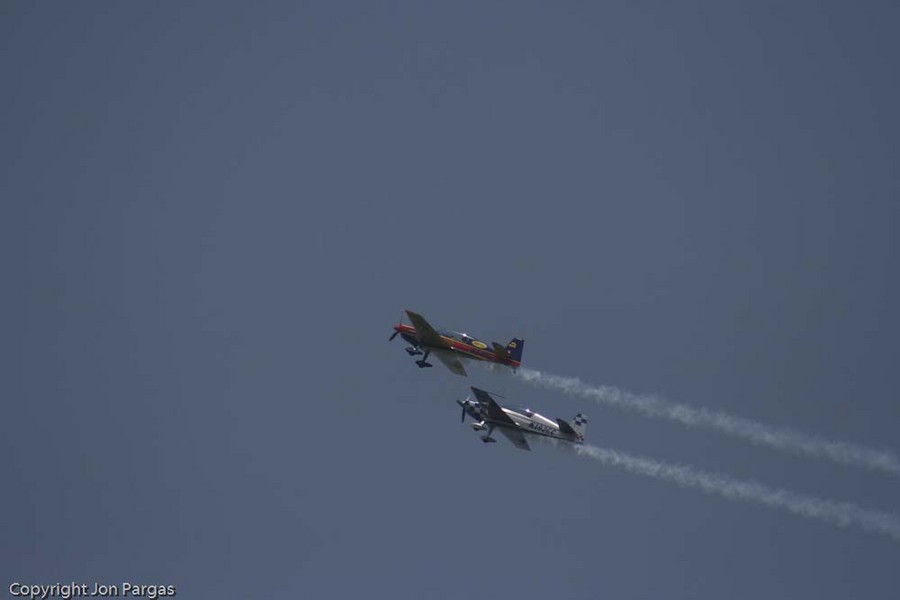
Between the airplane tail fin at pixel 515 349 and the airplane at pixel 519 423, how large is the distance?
11.5 ft

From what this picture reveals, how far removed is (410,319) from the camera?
74.6 meters

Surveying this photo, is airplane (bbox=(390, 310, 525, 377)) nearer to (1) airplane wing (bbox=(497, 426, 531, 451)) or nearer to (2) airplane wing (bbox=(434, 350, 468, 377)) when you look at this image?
(2) airplane wing (bbox=(434, 350, 468, 377))

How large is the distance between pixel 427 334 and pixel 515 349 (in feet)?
19.7

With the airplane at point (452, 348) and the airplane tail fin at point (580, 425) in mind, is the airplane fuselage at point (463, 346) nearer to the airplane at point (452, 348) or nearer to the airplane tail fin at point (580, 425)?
the airplane at point (452, 348)

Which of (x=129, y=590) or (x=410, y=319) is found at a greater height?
(x=410, y=319)

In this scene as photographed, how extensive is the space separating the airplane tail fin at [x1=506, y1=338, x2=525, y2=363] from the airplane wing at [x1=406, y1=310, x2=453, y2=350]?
4.15 metres

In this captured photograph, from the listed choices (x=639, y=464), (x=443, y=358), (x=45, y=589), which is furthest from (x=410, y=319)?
(x=45, y=589)

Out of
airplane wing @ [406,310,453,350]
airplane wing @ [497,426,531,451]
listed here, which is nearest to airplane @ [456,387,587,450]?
airplane wing @ [497,426,531,451]

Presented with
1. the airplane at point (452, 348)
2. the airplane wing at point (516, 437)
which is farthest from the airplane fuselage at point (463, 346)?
the airplane wing at point (516, 437)

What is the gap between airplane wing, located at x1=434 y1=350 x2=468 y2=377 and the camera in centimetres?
7594

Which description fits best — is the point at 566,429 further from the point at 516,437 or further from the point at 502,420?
the point at 502,420

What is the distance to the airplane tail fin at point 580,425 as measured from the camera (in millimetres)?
75188

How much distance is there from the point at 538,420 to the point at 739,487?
14.1m

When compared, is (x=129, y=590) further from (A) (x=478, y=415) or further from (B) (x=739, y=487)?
(B) (x=739, y=487)
